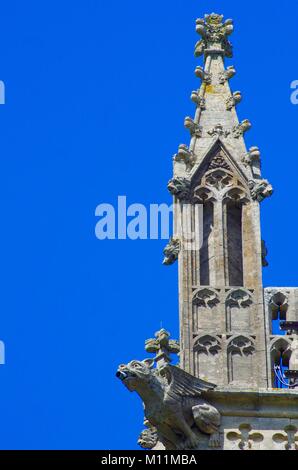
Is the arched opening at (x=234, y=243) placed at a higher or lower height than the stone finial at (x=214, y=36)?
lower

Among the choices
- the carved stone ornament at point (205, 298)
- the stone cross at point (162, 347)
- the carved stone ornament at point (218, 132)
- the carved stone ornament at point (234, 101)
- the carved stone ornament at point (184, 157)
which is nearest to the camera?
the stone cross at point (162, 347)

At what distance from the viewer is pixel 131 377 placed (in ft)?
136

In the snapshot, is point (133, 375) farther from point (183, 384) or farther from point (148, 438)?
point (148, 438)

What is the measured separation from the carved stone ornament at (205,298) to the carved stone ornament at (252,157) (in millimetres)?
2703

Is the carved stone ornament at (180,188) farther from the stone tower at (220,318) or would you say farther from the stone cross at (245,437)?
the stone cross at (245,437)

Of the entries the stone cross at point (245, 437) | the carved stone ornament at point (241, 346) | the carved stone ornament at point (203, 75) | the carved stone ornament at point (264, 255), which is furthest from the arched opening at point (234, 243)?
the carved stone ornament at point (203, 75)

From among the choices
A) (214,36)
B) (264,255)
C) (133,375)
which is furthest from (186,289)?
(214,36)

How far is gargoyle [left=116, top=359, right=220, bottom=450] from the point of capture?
4156 cm

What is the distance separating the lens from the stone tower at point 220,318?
41.6 meters

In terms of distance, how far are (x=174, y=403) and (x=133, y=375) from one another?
0.73 m
